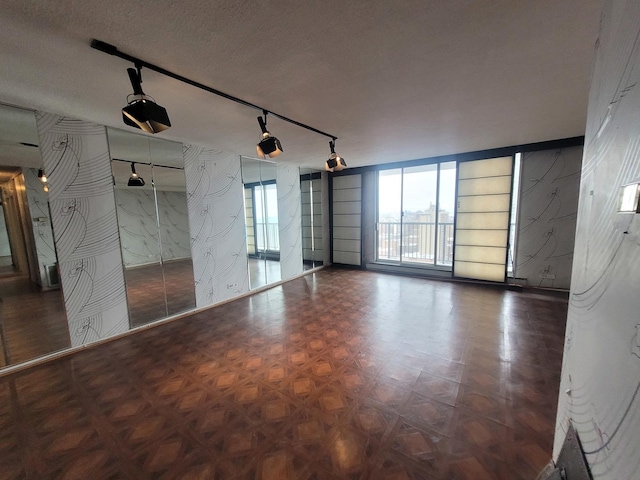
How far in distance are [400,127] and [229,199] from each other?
289 cm

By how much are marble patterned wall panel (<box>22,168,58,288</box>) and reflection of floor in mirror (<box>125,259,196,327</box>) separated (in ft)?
2.34

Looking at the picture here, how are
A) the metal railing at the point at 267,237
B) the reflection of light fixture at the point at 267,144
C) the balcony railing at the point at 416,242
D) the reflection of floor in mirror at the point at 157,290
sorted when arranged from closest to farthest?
the reflection of light fixture at the point at 267,144, the reflection of floor in mirror at the point at 157,290, the metal railing at the point at 267,237, the balcony railing at the point at 416,242

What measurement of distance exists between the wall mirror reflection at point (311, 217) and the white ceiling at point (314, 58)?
314 cm

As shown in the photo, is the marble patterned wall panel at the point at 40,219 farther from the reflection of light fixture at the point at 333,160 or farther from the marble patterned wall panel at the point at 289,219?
the marble patterned wall panel at the point at 289,219

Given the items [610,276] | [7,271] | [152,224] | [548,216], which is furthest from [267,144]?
[548,216]

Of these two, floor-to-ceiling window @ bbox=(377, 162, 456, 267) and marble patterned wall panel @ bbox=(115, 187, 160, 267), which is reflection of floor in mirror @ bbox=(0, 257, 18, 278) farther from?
floor-to-ceiling window @ bbox=(377, 162, 456, 267)

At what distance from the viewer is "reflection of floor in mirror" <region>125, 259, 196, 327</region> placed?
10.6 ft

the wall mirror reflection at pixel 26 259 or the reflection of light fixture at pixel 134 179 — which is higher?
the reflection of light fixture at pixel 134 179

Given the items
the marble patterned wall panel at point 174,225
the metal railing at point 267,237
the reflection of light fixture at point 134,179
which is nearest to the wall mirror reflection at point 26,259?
the reflection of light fixture at point 134,179

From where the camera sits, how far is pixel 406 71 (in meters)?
1.83

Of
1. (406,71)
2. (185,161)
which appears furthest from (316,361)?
(185,161)

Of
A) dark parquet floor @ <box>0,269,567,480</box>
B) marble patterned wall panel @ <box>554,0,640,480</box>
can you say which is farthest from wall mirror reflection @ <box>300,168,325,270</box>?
marble patterned wall panel @ <box>554,0,640,480</box>

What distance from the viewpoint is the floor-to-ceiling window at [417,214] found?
526 cm

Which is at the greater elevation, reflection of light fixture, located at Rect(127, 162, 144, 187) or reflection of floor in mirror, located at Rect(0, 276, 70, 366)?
reflection of light fixture, located at Rect(127, 162, 144, 187)
